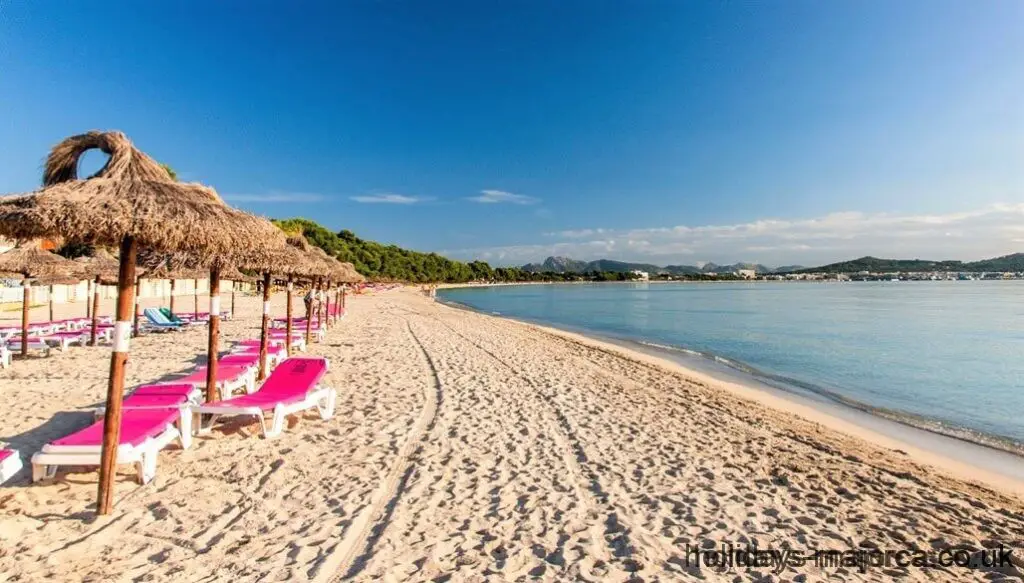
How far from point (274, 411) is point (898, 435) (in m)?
8.45

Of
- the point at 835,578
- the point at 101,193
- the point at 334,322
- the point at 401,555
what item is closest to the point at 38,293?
the point at 334,322

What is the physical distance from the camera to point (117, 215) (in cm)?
327

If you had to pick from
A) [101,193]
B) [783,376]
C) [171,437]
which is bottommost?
[783,376]

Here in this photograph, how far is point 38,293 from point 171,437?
98.4 feet

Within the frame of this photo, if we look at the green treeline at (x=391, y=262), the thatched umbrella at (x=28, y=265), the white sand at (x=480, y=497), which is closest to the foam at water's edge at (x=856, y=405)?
the white sand at (x=480, y=497)

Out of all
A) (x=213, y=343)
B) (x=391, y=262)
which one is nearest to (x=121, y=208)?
(x=213, y=343)

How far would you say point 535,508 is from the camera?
378 centimetres

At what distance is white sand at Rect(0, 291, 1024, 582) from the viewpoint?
3.02 m

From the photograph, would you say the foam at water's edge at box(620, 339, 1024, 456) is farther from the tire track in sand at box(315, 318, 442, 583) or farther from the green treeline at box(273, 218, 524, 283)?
the green treeline at box(273, 218, 524, 283)

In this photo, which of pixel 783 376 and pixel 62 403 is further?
pixel 783 376

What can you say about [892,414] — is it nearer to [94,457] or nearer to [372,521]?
[372,521]

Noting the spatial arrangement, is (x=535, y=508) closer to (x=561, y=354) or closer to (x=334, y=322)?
(x=561, y=354)

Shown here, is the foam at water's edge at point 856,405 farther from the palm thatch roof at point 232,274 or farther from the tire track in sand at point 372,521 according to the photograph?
the palm thatch roof at point 232,274

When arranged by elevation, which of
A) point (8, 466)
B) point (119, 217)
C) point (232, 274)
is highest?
point (119, 217)
